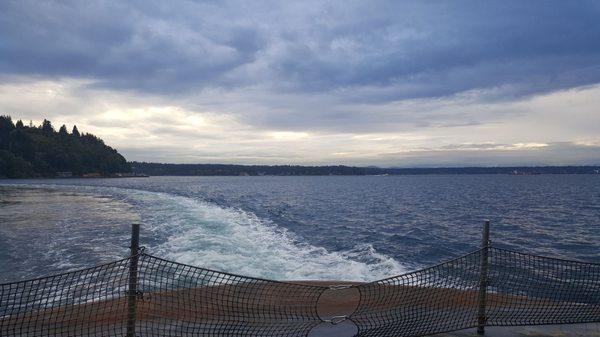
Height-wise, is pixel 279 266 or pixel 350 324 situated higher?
pixel 350 324

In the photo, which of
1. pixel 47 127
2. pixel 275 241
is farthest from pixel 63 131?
pixel 275 241

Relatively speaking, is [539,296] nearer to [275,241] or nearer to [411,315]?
[411,315]

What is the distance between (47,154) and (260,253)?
170009 millimetres

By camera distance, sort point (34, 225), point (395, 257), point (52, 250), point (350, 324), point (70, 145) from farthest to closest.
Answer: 1. point (70, 145)
2. point (34, 225)
3. point (395, 257)
4. point (52, 250)
5. point (350, 324)

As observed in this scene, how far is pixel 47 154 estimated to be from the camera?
16138cm

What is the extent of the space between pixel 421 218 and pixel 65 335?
32.1 metres

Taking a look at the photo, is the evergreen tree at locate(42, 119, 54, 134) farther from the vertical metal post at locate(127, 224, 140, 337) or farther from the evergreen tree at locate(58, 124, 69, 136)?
the vertical metal post at locate(127, 224, 140, 337)

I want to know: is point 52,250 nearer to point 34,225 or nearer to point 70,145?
point 34,225

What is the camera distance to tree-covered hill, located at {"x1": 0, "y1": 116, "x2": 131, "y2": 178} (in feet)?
467

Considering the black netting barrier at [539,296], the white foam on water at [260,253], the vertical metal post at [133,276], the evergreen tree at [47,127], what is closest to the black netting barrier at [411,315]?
the black netting barrier at [539,296]

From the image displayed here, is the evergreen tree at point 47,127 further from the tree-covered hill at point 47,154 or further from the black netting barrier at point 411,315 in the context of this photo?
the black netting barrier at point 411,315

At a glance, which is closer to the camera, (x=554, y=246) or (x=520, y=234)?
(x=554, y=246)

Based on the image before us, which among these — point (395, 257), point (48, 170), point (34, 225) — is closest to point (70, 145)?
point (48, 170)

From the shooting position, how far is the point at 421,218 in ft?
118
